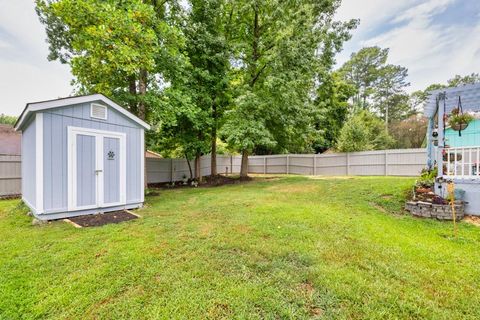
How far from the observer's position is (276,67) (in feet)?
33.9

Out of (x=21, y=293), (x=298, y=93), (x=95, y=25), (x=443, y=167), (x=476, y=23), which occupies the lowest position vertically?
(x=21, y=293)

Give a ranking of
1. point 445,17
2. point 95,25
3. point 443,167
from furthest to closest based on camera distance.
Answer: point 445,17 < point 95,25 < point 443,167

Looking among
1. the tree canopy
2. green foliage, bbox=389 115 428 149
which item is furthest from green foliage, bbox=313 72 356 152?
green foliage, bbox=389 115 428 149

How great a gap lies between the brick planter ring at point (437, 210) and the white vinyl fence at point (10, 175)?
13.3 meters

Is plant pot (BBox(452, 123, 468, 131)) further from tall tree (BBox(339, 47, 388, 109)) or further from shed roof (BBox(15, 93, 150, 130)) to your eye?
tall tree (BBox(339, 47, 388, 109))

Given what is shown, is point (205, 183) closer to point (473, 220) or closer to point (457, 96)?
point (473, 220)

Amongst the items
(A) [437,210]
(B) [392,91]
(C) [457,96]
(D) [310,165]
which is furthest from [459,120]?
(B) [392,91]

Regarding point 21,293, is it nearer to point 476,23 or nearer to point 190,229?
point 190,229

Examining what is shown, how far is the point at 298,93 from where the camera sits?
11031 millimetres

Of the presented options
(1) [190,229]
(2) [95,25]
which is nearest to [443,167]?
(1) [190,229]

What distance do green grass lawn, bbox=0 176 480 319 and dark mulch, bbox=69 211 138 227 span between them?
1.18ft

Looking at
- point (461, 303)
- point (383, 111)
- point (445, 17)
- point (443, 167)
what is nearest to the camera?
point (461, 303)

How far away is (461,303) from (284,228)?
8.06 feet

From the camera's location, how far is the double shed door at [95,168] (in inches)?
203
